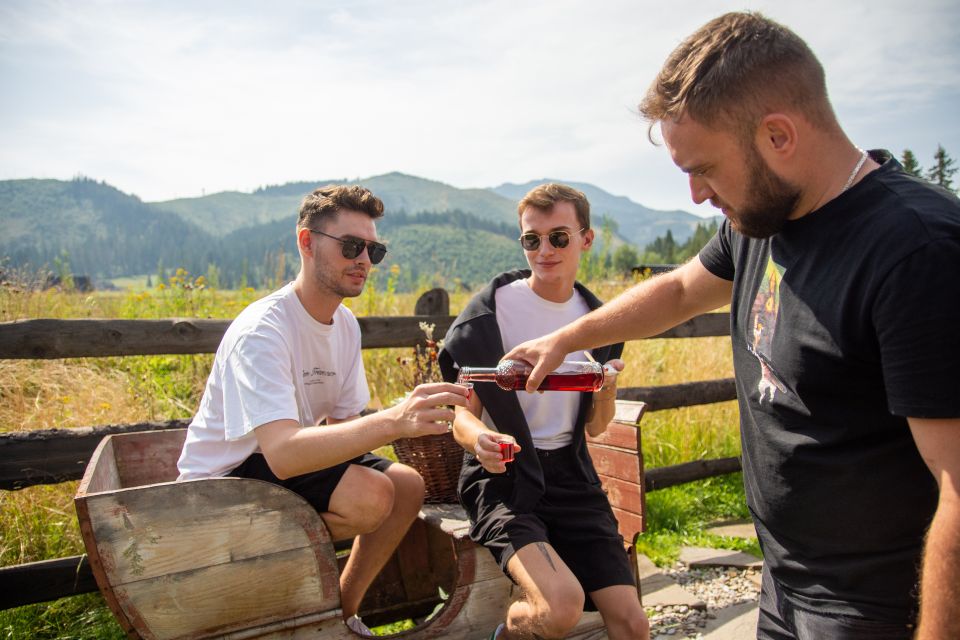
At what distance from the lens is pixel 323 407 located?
10.2 feet

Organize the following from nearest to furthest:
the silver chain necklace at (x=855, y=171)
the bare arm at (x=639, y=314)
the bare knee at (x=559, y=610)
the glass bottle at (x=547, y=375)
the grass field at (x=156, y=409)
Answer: the silver chain necklace at (x=855, y=171)
the bare arm at (x=639, y=314)
the glass bottle at (x=547, y=375)
the bare knee at (x=559, y=610)
the grass field at (x=156, y=409)

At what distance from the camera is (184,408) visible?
5.39 m

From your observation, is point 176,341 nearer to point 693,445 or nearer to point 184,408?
point 184,408

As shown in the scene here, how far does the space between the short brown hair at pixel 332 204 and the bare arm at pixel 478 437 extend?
3.42ft

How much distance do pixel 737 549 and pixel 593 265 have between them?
620 cm

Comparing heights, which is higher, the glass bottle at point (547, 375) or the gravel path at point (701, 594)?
the glass bottle at point (547, 375)

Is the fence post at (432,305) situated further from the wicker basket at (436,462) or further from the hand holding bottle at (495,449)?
the hand holding bottle at (495,449)

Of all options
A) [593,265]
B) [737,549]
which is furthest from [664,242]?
[737,549]

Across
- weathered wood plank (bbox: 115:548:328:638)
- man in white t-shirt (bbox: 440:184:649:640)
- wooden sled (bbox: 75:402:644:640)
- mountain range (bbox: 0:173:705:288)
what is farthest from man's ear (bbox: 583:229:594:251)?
mountain range (bbox: 0:173:705:288)

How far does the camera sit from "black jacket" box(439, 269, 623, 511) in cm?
275

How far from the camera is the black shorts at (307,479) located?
8.69ft

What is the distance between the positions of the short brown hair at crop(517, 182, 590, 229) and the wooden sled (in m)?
1.52

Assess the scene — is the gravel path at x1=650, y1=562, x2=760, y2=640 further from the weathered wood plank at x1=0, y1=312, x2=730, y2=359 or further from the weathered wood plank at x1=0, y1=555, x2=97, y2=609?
the weathered wood plank at x1=0, y1=555, x2=97, y2=609

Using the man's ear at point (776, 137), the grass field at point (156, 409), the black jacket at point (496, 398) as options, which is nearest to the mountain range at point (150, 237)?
the grass field at point (156, 409)
